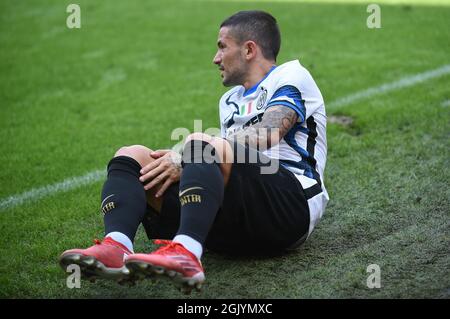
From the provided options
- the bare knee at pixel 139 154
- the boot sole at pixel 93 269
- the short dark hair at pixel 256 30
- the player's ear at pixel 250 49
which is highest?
the short dark hair at pixel 256 30

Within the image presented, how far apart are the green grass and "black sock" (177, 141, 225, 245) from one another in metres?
0.40

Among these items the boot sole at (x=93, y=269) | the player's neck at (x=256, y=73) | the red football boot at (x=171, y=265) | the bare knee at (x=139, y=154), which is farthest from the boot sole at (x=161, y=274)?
the player's neck at (x=256, y=73)

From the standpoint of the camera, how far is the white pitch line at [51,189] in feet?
17.4

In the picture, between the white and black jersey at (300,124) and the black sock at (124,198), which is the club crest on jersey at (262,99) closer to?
the white and black jersey at (300,124)

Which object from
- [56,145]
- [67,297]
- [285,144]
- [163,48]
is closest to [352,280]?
[285,144]

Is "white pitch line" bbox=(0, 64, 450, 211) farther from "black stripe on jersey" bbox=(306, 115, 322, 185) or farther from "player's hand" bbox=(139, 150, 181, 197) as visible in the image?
"black stripe on jersey" bbox=(306, 115, 322, 185)

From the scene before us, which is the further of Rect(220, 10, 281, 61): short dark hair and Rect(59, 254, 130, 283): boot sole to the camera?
Rect(220, 10, 281, 61): short dark hair

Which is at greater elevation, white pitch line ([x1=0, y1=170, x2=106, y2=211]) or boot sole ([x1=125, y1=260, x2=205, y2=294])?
boot sole ([x1=125, y1=260, x2=205, y2=294])

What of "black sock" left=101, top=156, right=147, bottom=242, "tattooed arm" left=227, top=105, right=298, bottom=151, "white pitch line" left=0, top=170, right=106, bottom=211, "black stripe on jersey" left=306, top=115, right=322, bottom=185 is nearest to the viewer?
"black sock" left=101, top=156, right=147, bottom=242

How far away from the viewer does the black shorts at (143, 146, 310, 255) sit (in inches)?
147

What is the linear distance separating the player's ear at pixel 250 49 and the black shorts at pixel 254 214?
84 centimetres

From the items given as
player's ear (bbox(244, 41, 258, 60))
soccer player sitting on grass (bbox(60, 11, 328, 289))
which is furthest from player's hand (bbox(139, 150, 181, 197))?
player's ear (bbox(244, 41, 258, 60))

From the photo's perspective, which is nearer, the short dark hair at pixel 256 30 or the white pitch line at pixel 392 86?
the short dark hair at pixel 256 30
